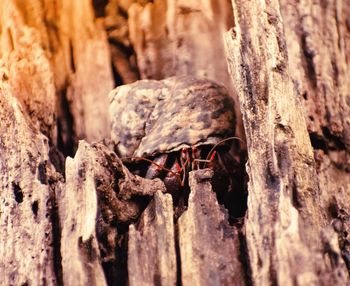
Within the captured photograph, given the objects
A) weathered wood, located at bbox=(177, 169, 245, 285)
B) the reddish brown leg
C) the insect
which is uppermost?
the insect

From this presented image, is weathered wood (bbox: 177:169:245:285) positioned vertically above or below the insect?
below

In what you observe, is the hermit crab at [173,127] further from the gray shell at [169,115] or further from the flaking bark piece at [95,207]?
the flaking bark piece at [95,207]

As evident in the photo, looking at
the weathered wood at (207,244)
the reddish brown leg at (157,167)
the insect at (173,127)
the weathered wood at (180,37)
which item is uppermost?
the weathered wood at (180,37)

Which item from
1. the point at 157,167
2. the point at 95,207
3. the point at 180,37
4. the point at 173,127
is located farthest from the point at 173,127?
the point at 180,37

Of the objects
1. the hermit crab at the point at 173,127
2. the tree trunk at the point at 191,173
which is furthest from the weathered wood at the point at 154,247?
the hermit crab at the point at 173,127

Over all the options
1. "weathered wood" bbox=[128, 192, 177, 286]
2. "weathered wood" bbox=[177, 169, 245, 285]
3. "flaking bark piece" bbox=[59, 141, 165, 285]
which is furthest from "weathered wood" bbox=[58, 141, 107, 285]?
"weathered wood" bbox=[177, 169, 245, 285]

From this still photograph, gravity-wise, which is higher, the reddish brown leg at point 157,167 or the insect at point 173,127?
the insect at point 173,127

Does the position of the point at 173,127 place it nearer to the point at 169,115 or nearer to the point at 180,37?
the point at 169,115

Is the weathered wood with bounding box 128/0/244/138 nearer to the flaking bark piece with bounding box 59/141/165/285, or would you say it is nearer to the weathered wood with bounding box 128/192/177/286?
the flaking bark piece with bounding box 59/141/165/285

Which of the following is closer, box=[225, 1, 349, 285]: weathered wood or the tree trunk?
box=[225, 1, 349, 285]: weathered wood

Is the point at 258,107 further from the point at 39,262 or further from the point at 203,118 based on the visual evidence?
the point at 39,262
